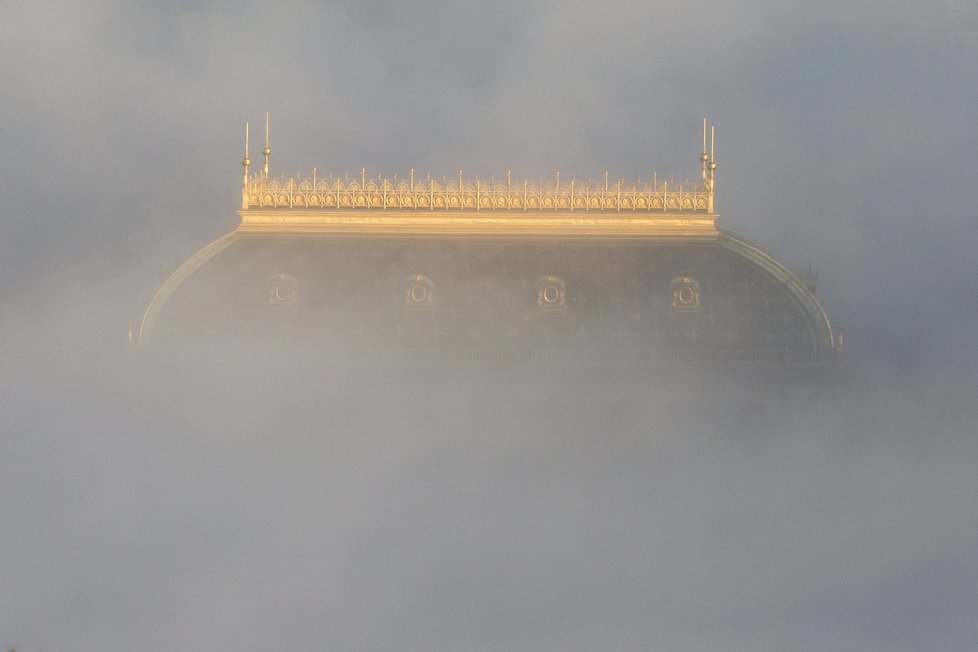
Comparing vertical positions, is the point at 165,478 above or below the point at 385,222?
below

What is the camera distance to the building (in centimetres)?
14450

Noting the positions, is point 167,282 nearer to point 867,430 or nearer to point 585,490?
point 585,490

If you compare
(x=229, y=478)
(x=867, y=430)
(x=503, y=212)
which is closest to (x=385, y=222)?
(x=503, y=212)

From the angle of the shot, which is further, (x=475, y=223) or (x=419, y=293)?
(x=475, y=223)

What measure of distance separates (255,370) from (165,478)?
704 cm

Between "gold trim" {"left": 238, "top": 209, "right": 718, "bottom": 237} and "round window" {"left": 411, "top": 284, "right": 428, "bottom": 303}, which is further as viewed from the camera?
"gold trim" {"left": 238, "top": 209, "right": 718, "bottom": 237}

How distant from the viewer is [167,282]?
477 feet

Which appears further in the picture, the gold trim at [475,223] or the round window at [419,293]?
the gold trim at [475,223]

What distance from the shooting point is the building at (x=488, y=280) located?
144 m

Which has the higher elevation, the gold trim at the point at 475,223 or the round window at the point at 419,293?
the gold trim at the point at 475,223

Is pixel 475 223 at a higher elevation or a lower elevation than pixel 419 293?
higher

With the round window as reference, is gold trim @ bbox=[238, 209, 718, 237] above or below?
above

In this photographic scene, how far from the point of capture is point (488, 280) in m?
146

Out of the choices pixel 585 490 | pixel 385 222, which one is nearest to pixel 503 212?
pixel 385 222
